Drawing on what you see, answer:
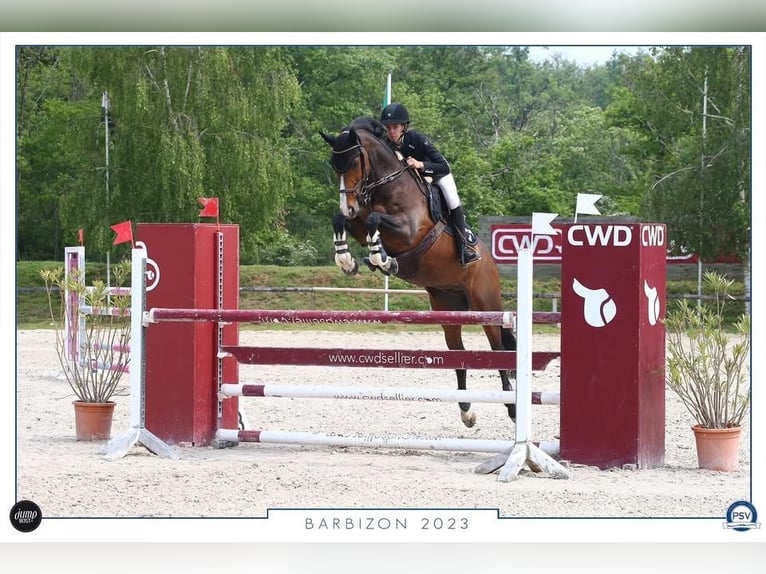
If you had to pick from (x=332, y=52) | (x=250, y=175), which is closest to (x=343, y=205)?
(x=250, y=175)

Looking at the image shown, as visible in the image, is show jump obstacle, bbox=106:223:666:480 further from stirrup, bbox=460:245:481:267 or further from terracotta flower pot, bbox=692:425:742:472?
stirrup, bbox=460:245:481:267

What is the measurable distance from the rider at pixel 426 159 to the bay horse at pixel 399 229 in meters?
0.05

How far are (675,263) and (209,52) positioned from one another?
23.6ft

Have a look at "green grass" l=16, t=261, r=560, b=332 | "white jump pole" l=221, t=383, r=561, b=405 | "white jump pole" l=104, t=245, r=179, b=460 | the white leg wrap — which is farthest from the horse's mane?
"green grass" l=16, t=261, r=560, b=332

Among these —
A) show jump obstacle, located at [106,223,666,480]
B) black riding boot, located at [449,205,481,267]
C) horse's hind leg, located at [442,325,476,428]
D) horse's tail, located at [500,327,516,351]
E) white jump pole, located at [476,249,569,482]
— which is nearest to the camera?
white jump pole, located at [476,249,569,482]

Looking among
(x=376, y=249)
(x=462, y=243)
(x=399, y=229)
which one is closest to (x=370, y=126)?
(x=399, y=229)

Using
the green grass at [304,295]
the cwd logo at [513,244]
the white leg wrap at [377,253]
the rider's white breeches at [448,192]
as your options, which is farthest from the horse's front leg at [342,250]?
the green grass at [304,295]

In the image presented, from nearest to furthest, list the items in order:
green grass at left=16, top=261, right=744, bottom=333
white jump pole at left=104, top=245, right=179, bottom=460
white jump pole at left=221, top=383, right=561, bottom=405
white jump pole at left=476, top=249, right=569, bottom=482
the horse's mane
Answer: white jump pole at left=476, top=249, right=569, bottom=482, white jump pole at left=221, top=383, right=561, bottom=405, white jump pole at left=104, top=245, right=179, bottom=460, the horse's mane, green grass at left=16, top=261, right=744, bottom=333

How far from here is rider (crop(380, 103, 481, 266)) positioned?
5.55 metres

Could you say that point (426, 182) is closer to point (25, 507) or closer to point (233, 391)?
point (233, 391)

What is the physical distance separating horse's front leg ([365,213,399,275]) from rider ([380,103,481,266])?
0.41 m

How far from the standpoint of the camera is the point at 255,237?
52.0 ft

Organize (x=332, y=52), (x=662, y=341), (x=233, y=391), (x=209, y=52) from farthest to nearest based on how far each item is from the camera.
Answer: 1. (x=332, y=52)
2. (x=209, y=52)
3. (x=233, y=391)
4. (x=662, y=341)

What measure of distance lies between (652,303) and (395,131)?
1.69 m
